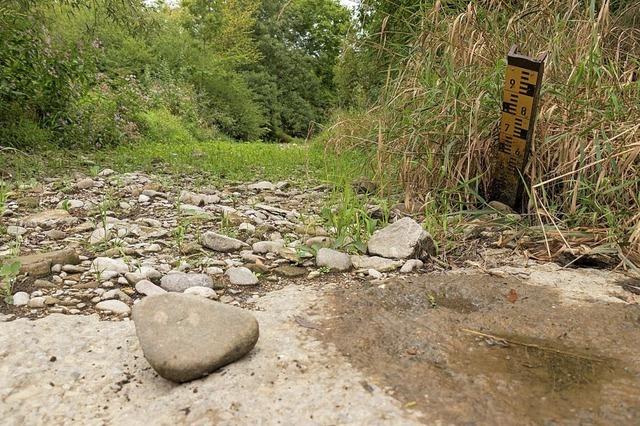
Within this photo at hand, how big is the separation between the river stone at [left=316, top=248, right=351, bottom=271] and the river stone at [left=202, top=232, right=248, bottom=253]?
421mm

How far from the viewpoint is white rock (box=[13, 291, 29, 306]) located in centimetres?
179

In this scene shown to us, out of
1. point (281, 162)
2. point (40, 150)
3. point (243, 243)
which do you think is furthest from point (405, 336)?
point (40, 150)

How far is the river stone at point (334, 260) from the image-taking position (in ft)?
7.27

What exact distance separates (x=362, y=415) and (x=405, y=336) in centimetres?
43

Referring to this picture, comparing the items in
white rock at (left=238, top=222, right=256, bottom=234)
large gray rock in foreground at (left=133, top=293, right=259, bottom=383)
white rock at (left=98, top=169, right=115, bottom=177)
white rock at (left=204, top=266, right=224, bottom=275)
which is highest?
large gray rock in foreground at (left=133, top=293, right=259, bottom=383)

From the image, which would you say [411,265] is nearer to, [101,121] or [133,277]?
[133,277]

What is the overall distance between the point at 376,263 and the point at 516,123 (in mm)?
1001

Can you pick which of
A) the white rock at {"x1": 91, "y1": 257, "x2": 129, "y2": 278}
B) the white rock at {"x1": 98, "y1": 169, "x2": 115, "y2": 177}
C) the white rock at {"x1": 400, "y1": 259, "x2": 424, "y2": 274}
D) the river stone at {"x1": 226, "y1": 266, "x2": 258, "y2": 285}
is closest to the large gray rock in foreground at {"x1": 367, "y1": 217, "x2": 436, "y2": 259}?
the white rock at {"x1": 400, "y1": 259, "x2": 424, "y2": 274}

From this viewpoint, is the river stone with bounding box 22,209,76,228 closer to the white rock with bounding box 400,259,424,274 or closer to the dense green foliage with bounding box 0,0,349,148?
the dense green foliage with bounding box 0,0,349,148

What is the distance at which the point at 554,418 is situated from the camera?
3.72ft

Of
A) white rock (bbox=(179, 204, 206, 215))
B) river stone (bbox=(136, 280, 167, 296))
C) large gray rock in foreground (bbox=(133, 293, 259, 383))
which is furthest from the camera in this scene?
white rock (bbox=(179, 204, 206, 215))

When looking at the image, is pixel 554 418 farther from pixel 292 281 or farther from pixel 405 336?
pixel 292 281

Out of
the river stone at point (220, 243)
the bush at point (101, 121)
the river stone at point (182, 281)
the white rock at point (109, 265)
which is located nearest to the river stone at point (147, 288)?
the river stone at point (182, 281)

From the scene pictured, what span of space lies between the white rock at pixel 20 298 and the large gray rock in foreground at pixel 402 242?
52.1 inches
